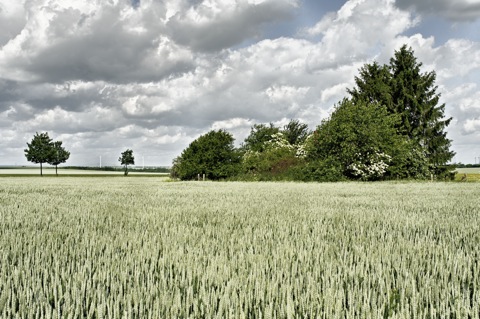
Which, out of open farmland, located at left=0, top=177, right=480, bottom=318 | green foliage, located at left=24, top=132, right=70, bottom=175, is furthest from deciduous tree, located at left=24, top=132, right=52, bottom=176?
open farmland, located at left=0, top=177, right=480, bottom=318

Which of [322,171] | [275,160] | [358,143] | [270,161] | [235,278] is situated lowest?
[235,278]

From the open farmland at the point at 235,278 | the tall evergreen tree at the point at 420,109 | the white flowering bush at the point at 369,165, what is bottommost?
the open farmland at the point at 235,278

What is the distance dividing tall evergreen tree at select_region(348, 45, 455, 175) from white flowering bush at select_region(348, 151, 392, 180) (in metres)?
10.0

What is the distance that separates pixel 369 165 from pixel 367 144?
2.06m

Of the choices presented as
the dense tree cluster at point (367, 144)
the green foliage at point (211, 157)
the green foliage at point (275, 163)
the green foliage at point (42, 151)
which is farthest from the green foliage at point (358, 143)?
the green foliage at point (42, 151)

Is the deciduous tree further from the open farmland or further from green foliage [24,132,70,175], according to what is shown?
the open farmland

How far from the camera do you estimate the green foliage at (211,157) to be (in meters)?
52.5

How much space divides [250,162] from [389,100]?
19.9 metres

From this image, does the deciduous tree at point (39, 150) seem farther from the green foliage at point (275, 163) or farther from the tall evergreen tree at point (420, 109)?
the tall evergreen tree at point (420, 109)

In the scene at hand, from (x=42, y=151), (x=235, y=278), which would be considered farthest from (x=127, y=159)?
(x=235, y=278)

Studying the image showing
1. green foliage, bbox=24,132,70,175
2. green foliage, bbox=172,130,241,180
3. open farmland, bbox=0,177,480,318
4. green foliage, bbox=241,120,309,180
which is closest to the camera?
open farmland, bbox=0,177,480,318

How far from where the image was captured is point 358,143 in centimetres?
3719

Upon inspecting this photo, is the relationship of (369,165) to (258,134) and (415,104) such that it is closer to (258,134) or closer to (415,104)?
(415,104)

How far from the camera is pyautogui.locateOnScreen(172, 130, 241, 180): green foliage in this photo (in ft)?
172
